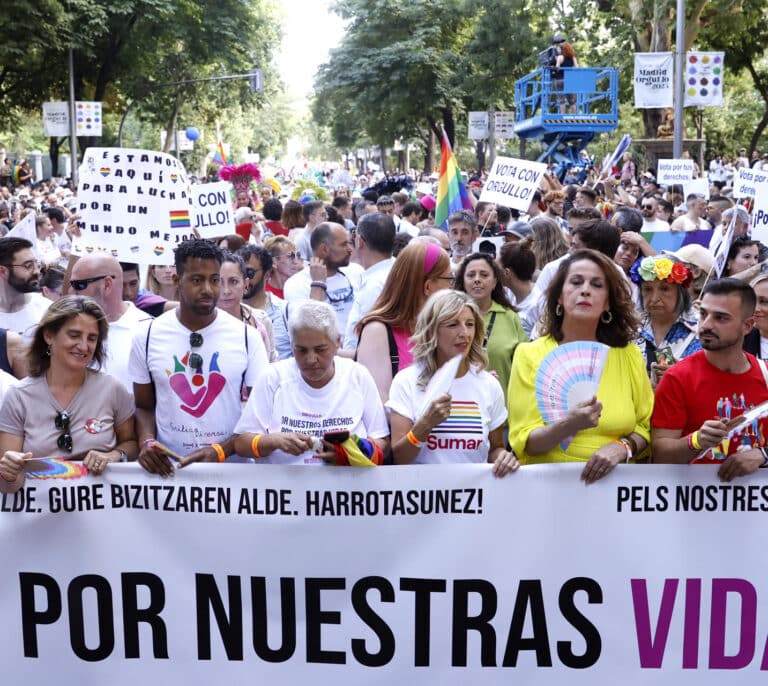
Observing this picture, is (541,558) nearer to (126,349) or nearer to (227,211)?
(126,349)

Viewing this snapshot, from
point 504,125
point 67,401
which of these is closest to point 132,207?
point 67,401

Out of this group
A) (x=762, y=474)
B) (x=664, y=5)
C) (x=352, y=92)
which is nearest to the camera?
(x=762, y=474)

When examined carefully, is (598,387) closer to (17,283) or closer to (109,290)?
(109,290)

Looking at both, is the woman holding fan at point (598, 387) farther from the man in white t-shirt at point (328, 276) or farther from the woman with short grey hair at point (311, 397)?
the man in white t-shirt at point (328, 276)

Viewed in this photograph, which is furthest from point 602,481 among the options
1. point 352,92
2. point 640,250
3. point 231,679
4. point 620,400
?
point 352,92

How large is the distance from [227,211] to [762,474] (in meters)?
5.75

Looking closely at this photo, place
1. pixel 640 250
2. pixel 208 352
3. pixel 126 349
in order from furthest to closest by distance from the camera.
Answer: pixel 640 250 < pixel 126 349 < pixel 208 352

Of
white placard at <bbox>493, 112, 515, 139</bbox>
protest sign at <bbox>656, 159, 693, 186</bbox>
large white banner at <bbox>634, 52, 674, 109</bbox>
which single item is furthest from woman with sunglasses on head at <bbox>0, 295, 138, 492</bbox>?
white placard at <bbox>493, 112, 515, 139</bbox>

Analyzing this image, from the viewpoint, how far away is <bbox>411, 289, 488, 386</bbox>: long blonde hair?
465 cm

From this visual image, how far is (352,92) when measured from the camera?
48312 millimetres

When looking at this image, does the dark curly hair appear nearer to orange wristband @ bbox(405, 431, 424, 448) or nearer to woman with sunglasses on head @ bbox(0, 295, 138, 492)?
orange wristband @ bbox(405, 431, 424, 448)

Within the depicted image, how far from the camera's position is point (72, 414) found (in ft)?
14.8

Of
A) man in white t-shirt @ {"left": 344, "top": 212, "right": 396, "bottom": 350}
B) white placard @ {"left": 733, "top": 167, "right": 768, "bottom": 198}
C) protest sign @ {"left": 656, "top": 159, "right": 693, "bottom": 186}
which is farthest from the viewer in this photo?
protest sign @ {"left": 656, "top": 159, "right": 693, "bottom": 186}

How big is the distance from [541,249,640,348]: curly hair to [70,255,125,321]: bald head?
2227mm
